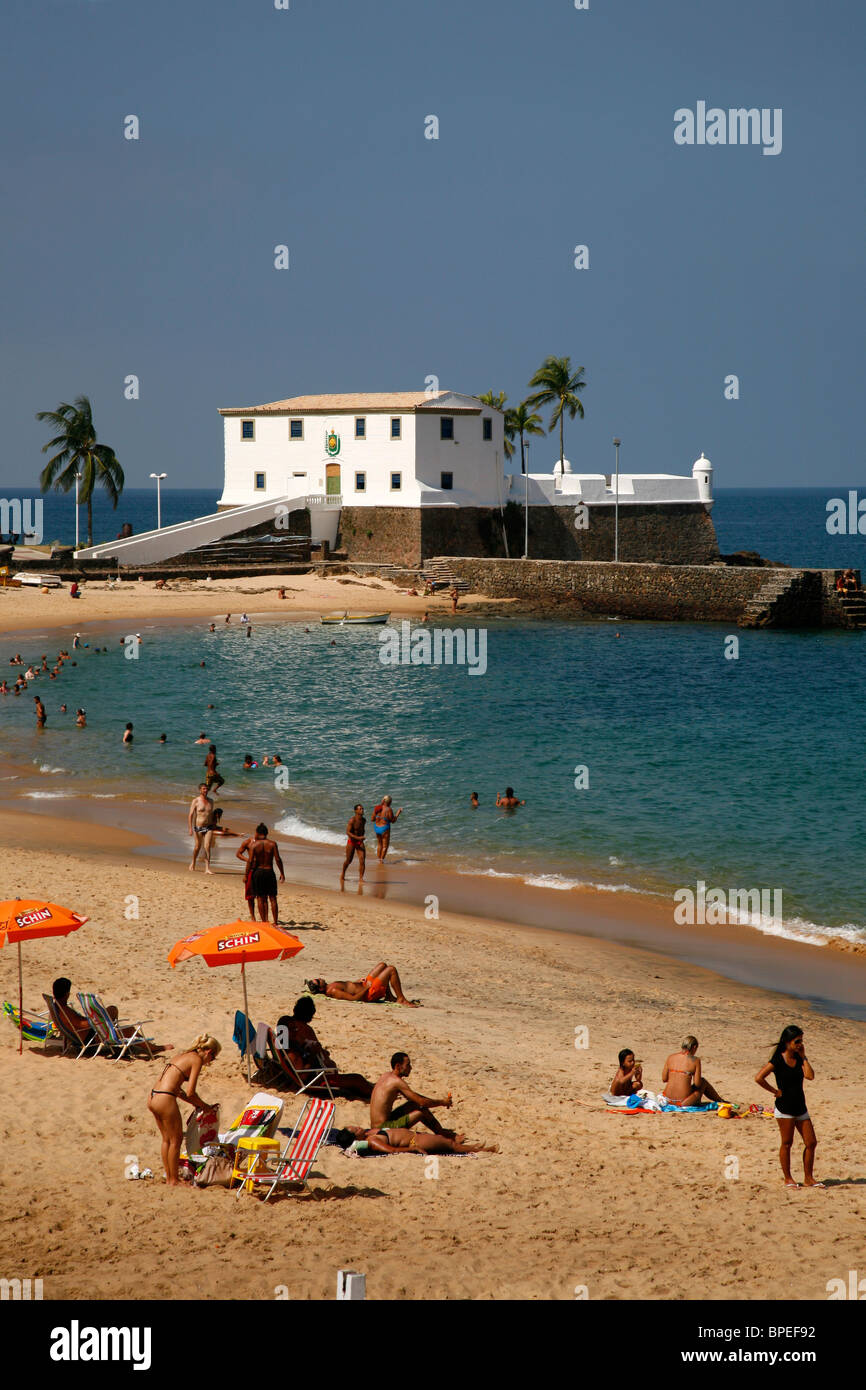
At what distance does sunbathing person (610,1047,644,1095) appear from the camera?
12.1 meters

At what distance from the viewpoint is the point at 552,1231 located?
30.0 ft

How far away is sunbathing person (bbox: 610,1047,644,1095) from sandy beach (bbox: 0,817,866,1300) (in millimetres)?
258

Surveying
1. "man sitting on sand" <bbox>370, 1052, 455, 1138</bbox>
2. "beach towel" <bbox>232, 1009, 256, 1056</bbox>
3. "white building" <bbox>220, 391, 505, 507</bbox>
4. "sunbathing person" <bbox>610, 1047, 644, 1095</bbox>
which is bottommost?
"sunbathing person" <bbox>610, 1047, 644, 1095</bbox>

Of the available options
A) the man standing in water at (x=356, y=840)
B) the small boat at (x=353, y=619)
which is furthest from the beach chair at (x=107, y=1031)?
the small boat at (x=353, y=619)

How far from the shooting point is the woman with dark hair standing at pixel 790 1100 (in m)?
10.2

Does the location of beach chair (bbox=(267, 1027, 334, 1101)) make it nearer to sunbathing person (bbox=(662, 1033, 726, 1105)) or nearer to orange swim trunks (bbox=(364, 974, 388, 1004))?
orange swim trunks (bbox=(364, 974, 388, 1004))

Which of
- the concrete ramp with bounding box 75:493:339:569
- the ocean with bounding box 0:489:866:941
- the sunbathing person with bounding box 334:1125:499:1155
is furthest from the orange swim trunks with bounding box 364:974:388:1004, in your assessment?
the concrete ramp with bounding box 75:493:339:569

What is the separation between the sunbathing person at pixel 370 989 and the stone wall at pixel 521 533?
54.6m

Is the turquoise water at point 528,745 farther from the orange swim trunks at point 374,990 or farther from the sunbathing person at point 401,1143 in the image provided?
the sunbathing person at point 401,1143

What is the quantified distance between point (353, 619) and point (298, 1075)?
47.7 meters

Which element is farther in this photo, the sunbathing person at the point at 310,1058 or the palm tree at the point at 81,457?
the palm tree at the point at 81,457

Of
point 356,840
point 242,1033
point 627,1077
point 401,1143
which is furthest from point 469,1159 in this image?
point 356,840

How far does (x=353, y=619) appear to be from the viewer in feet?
192
